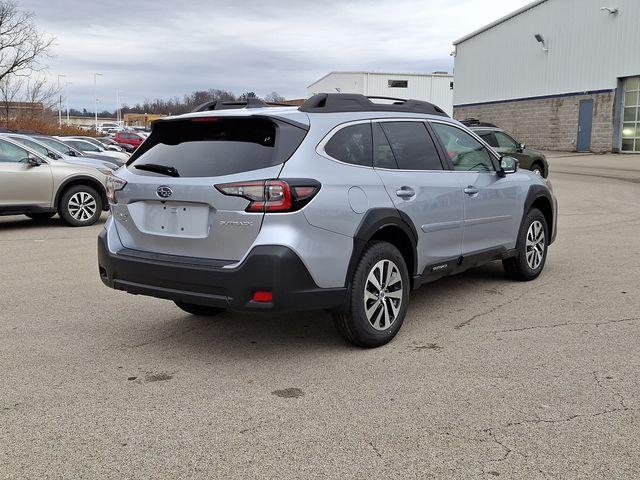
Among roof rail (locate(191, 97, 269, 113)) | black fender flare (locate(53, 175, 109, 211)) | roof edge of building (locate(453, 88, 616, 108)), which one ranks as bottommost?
black fender flare (locate(53, 175, 109, 211))

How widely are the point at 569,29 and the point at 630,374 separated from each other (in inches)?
1434

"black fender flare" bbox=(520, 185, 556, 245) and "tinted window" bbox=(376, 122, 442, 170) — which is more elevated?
"tinted window" bbox=(376, 122, 442, 170)

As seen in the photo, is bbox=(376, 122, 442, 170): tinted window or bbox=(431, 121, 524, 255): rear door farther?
bbox=(431, 121, 524, 255): rear door

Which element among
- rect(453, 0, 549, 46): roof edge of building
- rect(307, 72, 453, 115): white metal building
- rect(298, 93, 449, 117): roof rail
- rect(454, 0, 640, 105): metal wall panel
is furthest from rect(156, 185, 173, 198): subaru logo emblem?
rect(307, 72, 453, 115): white metal building

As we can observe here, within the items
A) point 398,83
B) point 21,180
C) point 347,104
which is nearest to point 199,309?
point 347,104

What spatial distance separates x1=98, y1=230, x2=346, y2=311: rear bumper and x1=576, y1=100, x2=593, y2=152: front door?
34.6 meters

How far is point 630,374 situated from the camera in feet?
13.4

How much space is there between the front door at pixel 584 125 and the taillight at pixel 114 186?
3460cm

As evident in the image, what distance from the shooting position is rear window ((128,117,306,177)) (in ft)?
13.7

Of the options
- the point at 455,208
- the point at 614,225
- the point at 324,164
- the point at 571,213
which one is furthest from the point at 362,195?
the point at 571,213

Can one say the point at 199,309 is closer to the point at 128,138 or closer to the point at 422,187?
the point at 422,187

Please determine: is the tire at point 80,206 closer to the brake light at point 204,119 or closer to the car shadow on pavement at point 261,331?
the car shadow on pavement at point 261,331

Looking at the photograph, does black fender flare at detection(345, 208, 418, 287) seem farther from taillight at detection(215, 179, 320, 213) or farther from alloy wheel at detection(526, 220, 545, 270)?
alloy wheel at detection(526, 220, 545, 270)

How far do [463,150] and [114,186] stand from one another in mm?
3119
